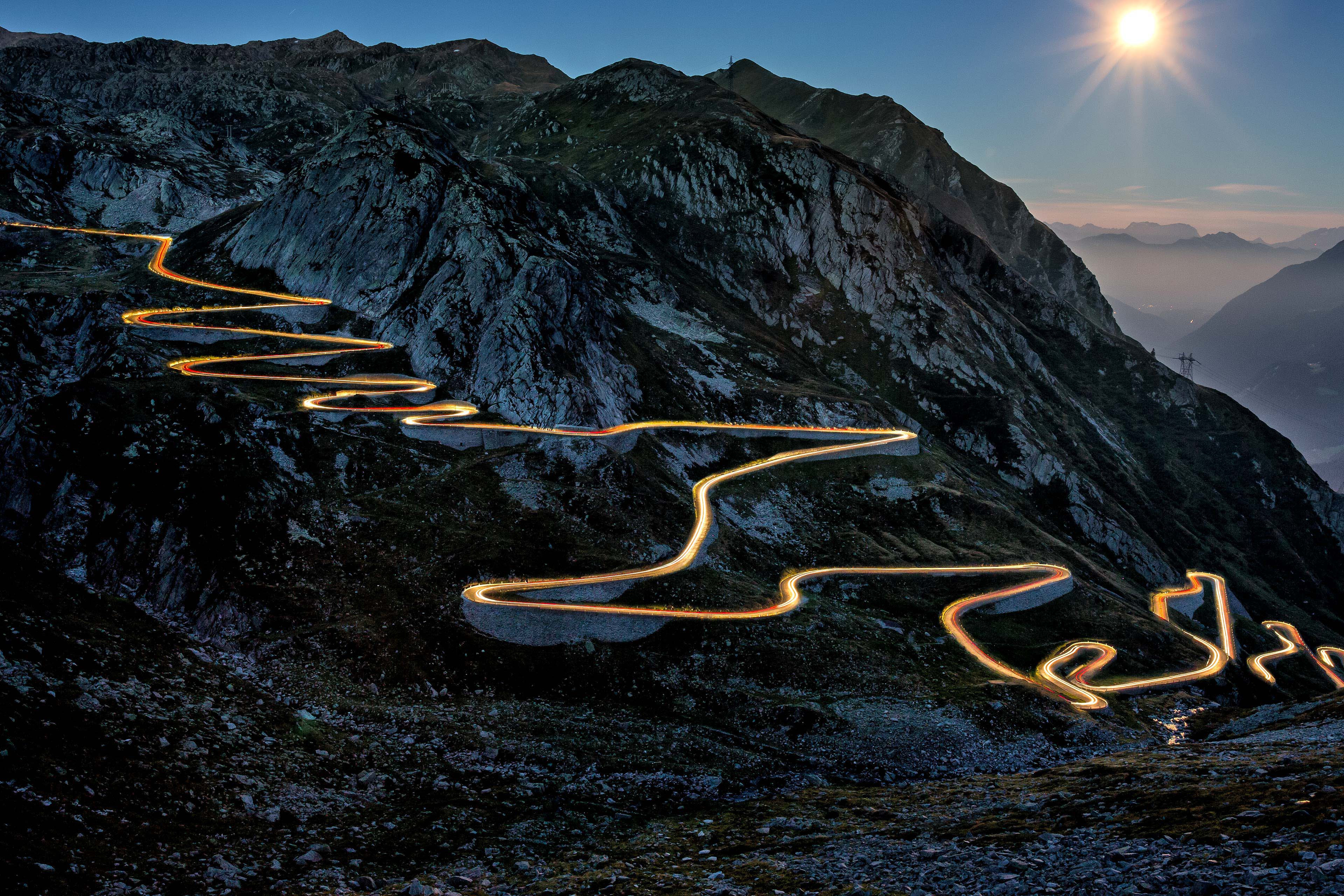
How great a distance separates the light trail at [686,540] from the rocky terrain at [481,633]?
190 centimetres

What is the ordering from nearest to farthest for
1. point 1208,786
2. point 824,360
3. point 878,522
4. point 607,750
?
point 1208,786 < point 607,750 < point 878,522 < point 824,360

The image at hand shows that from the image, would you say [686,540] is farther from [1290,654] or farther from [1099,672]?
[1290,654]

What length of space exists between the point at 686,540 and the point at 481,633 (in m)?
26.5

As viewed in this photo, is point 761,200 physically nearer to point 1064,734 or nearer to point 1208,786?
point 1064,734

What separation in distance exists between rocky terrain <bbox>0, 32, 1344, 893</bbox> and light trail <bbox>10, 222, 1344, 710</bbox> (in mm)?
1905

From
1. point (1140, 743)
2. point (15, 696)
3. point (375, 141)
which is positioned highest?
point (375, 141)

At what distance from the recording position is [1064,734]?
63719 millimetres

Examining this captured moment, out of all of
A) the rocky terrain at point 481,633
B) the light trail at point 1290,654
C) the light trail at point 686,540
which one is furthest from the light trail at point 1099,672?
the light trail at point 1290,654

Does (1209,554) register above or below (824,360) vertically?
below

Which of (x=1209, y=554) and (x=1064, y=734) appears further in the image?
(x=1209, y=554)

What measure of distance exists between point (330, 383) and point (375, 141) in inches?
1897

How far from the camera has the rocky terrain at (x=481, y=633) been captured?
Result: 32.7 meters

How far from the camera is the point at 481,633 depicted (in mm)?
58031

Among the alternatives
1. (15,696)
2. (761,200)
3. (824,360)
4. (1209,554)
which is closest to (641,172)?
(761,200)
